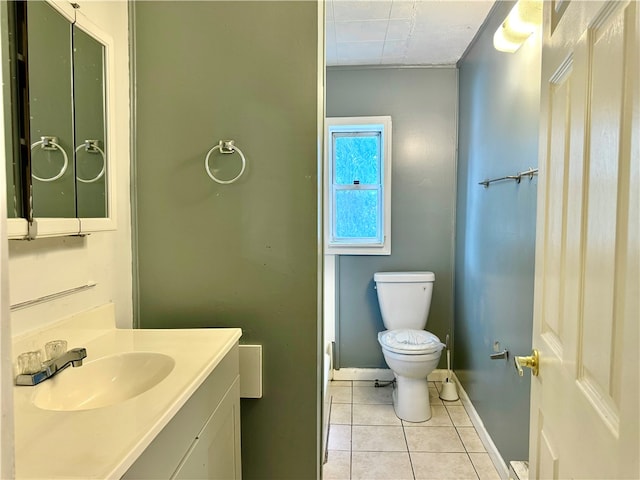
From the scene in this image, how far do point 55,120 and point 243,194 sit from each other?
0.63 metres

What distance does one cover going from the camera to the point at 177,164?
5.04 feet

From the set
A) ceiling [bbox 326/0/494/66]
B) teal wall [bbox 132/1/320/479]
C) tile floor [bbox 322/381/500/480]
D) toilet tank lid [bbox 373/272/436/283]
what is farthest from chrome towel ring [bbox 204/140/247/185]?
toilet tank lid [bbox 373/272/436/283]

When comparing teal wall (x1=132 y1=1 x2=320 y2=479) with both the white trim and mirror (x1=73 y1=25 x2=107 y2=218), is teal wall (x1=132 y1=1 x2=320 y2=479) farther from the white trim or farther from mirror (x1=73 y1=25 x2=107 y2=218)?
the white trim

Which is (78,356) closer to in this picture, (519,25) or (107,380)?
(107,380)

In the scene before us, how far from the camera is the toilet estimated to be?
8.18 ft

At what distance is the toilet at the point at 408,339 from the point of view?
8.18 ft

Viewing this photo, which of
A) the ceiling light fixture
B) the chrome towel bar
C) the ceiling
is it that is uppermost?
the ceiling

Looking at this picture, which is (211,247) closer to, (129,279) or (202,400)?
(129,279)

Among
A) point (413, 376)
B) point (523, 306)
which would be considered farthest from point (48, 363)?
point (413, 376)

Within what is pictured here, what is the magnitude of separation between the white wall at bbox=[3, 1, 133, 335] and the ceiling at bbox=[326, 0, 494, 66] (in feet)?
3.80

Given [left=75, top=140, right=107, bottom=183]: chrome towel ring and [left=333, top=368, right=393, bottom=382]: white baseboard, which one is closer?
[left=75, top=140, right=107, bottom=183]: chrome towel ring

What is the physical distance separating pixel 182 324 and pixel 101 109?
81cm

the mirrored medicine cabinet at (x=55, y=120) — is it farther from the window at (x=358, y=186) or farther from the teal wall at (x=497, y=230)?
the window at (x=358, y=186)

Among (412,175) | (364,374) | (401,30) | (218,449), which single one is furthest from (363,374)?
(401,30)
